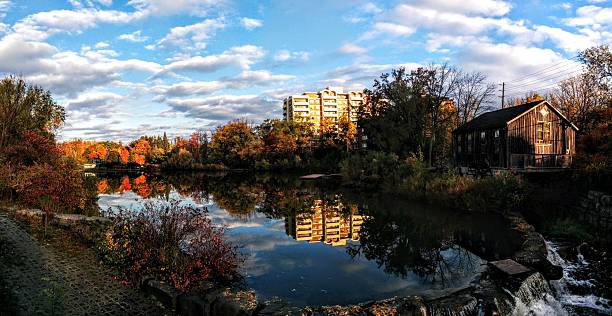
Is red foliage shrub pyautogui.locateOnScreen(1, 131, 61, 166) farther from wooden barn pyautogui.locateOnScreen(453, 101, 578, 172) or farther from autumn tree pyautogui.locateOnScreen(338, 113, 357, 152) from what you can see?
autumn tree pyautogui.locateOnScreen(338, 113, 357, 152)

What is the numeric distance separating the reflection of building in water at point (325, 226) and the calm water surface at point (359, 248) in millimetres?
40

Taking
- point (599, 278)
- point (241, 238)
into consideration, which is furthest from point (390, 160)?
point (599, 278)

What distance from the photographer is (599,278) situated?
10.0 meters

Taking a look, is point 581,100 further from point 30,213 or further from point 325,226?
point 30,213

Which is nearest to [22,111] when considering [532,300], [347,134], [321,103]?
[532,300]

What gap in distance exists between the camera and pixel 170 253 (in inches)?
362

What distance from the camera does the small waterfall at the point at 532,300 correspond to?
27.0 feet

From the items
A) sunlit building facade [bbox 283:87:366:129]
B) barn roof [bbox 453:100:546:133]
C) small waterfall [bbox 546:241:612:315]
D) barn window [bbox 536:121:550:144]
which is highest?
sunlit building facade [bbox 283:87:366:129]

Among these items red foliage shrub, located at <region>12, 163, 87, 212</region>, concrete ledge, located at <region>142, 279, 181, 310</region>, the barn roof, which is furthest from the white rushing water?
the barn roof

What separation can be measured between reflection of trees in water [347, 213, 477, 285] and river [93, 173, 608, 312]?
0.03m

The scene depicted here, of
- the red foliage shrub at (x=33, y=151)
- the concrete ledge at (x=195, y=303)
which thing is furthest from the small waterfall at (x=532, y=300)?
the red foliage shrub at (x=33, y=151)

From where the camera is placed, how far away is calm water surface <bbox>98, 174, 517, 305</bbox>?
967cm

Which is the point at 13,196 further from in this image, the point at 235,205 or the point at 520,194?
the point at 520,194

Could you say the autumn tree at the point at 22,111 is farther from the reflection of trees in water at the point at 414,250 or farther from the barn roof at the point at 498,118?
the barn roof at the point at 498,118
